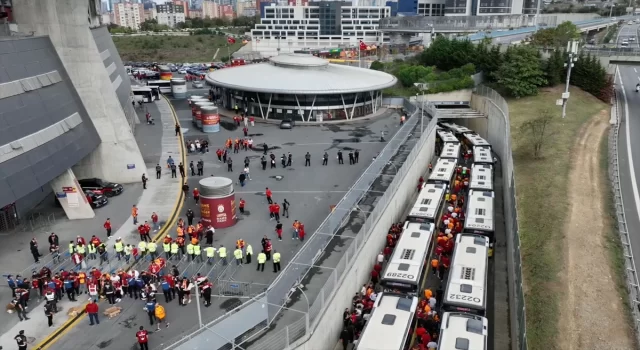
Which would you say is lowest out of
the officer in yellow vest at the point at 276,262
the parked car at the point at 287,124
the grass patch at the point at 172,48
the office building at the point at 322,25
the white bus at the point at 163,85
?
the officer in yellow vest at the point at 276,262

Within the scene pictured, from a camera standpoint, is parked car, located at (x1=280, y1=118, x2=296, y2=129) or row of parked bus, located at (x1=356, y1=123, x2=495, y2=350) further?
parked car, located at (x1=280, y1=118, x2=296, y2=129)

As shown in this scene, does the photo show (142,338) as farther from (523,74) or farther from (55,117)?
(523,74)

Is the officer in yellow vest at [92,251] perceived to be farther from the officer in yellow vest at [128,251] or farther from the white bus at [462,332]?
the white bus at [462,332]

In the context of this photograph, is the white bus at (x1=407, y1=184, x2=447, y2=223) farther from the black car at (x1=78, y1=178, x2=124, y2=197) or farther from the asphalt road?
the black car at (x1=78, y1=178, x2=124, y2=197)

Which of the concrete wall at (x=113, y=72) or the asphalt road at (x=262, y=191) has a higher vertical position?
the concrete wall at (x=113, y=72)

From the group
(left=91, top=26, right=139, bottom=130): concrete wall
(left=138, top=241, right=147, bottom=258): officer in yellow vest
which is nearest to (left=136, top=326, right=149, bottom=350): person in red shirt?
(left=138, top=241, right=147, bottom=258): officer in yellow vest

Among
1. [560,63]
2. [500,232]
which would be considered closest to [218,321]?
[500,232]

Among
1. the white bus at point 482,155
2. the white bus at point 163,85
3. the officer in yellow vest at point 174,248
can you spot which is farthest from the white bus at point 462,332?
the white bus at point 163,85
